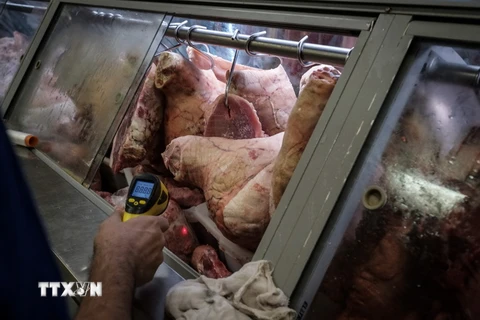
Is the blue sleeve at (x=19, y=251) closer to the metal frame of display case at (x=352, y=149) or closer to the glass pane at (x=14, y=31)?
the metal frame of display case at (x=352, y=149)

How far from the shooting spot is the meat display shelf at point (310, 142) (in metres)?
1.09

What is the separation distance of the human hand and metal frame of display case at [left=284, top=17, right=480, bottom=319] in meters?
0.34

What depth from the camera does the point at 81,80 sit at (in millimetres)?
2340

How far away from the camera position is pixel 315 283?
112 centimetres

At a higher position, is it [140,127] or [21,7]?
[21,7]

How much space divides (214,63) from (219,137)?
64 centimetres

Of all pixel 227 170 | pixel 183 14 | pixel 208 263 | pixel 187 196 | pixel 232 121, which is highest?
pixel 183 14

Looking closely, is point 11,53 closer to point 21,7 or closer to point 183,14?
point 21,7

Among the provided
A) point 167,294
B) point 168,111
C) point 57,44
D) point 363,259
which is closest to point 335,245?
point 363,259

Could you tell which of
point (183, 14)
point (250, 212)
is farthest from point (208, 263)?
point (183, 14)

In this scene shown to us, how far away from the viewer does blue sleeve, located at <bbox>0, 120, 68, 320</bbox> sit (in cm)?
49

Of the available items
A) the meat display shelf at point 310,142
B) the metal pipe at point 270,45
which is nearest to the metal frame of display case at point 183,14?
the meat display shelf at point 310,142

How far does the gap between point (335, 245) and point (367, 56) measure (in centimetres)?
52

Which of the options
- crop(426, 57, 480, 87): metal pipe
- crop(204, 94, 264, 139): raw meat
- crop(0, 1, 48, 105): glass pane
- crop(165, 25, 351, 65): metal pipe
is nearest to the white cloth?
crop(426, 57, 480, 87): metal pipe
